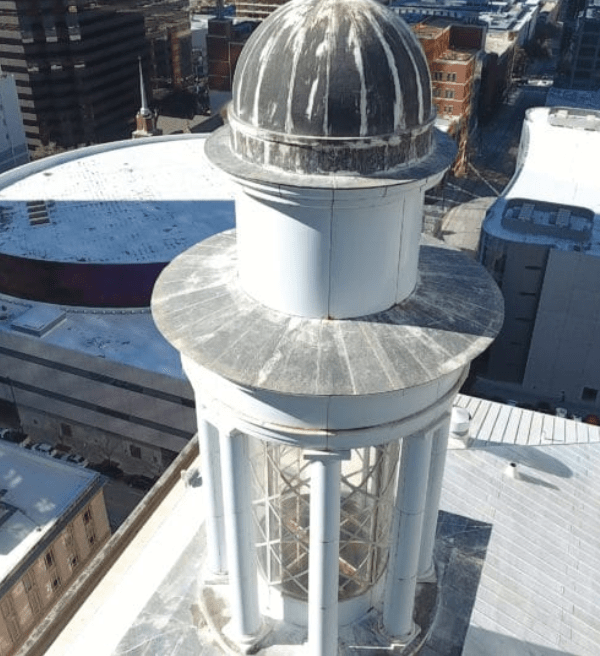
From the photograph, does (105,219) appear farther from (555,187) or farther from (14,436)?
(555,187)

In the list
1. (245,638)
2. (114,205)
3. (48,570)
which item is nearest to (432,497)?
(245,638)

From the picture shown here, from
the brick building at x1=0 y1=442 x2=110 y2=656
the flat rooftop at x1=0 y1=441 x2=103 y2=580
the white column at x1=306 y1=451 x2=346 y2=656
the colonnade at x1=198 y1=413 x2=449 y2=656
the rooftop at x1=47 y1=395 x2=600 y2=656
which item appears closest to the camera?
the white column at x1=306 y1=451 x2=346 y2=656

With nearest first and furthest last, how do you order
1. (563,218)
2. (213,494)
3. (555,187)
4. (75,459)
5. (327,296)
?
1. (327,296)
2. (213,494)
3. (75,459)
4. (563,218)
5. (555,187)

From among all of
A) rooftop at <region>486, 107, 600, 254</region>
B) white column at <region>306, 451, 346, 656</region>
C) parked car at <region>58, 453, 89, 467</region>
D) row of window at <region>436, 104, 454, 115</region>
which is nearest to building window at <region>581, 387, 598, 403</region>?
rooftop at <region>486, 107, 600, 254</region>

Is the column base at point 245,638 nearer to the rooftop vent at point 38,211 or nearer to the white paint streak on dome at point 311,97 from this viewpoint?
the white paint streak on dome at point 311,97

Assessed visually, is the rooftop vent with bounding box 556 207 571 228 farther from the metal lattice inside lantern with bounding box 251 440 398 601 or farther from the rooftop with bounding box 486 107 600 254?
the metal lattice inside lantern with bounding box 251 440 398 601

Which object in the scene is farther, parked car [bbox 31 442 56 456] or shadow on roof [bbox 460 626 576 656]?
parked car [bbox 31 442 56 456]

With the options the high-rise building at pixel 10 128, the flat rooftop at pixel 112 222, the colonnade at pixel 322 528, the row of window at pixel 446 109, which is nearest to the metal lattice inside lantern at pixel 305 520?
the colonnade at pixel 322 528
